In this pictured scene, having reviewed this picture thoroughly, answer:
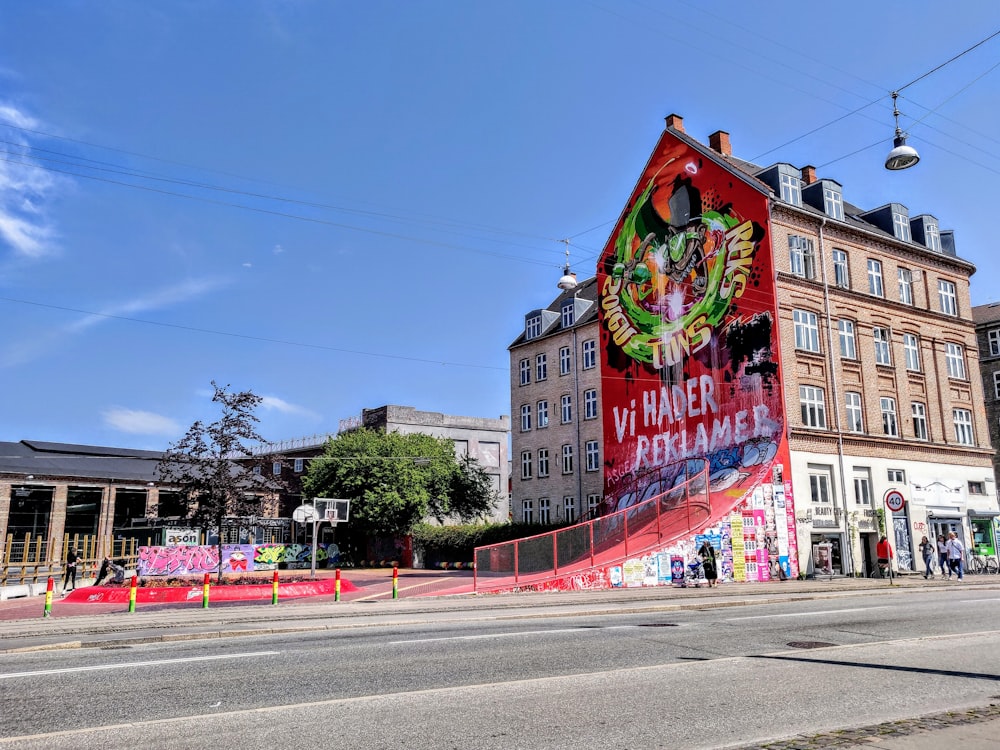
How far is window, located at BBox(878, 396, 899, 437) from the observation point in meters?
36.1

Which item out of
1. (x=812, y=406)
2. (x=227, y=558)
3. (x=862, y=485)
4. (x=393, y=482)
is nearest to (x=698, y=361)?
(x=812, y=406)

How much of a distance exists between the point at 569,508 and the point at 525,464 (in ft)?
16.1

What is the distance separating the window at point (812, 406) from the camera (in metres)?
33.0

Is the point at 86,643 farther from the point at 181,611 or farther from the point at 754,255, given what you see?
the point at 754,255

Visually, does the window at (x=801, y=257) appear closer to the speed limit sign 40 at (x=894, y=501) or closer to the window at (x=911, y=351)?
the window at (x=911, y=351)

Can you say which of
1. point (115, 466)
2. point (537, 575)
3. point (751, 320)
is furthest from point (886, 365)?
point (115, 466)

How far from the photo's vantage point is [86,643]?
42.3ft

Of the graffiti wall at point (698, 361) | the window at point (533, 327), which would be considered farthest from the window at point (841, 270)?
the window at point (533, 327)

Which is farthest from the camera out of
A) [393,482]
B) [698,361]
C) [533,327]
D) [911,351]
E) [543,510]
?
[533,327]

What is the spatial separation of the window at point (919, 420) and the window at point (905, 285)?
16.9ft

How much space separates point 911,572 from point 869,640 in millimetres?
26111

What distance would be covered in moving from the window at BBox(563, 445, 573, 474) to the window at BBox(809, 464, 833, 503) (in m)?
16.0

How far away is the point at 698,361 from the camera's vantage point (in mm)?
36031

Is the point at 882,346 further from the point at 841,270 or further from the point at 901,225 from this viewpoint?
the point at 901,225
